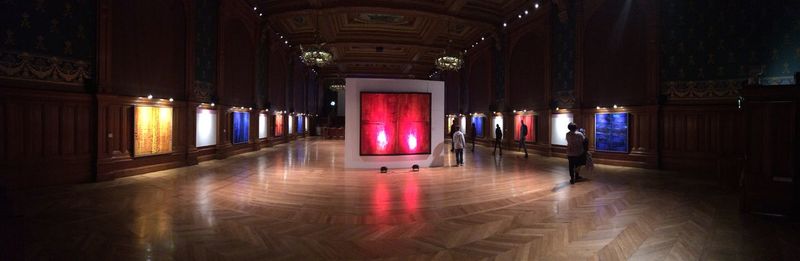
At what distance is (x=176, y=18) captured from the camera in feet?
31.4

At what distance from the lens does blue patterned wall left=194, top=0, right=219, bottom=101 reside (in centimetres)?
1048

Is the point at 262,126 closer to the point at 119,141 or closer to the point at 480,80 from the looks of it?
the point at 119,141

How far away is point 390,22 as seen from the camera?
1617 cm

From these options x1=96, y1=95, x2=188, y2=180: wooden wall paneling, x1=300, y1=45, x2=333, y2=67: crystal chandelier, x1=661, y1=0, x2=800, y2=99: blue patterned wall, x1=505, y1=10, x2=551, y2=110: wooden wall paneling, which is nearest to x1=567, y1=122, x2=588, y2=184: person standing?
x1=661, y1=0, x2=800, y2=99: blue patterned wall

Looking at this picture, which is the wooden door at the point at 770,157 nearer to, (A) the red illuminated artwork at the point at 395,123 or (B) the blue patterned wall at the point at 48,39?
(A) the red illuminated artwork at the point at 395,123

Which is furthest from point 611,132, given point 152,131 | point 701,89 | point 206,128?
point 152,131

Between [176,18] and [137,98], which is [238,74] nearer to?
[176,18]

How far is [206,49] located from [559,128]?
13167mm

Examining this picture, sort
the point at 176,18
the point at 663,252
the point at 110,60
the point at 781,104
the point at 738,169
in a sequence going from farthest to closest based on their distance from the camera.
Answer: the point at 176,18
the point at 110,60
the point at 738,169
the point at 781,104
the point at 663,252

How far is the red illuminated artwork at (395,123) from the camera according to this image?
9188mm

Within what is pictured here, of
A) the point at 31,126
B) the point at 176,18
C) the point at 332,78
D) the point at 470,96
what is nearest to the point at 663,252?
the point at 31,126

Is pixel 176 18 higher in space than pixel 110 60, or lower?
higher

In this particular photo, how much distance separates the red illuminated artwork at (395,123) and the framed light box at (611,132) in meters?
6.11

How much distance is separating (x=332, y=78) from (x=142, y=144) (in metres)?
24.4
